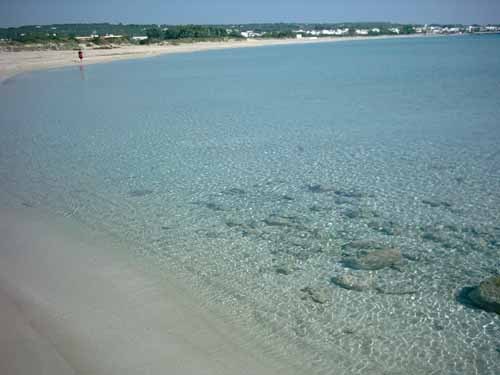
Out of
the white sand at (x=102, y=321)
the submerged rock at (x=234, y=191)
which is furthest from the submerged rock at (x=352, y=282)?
the submerged rock at (x=234, y=191)

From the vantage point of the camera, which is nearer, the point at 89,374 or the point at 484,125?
the point at 89,374

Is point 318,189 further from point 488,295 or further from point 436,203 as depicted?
point 488,295

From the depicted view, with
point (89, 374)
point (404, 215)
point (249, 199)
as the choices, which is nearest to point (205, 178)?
point (249, 199)

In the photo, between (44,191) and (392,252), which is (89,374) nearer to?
(392,252)

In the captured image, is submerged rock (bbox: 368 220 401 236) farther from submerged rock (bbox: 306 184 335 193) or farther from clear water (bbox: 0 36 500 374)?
submerged rock (bbox: 306 184 335 193)

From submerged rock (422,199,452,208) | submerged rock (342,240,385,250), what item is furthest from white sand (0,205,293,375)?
submerged rock (422,199,452,208)

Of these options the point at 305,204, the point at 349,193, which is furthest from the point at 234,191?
the point at 349,193
